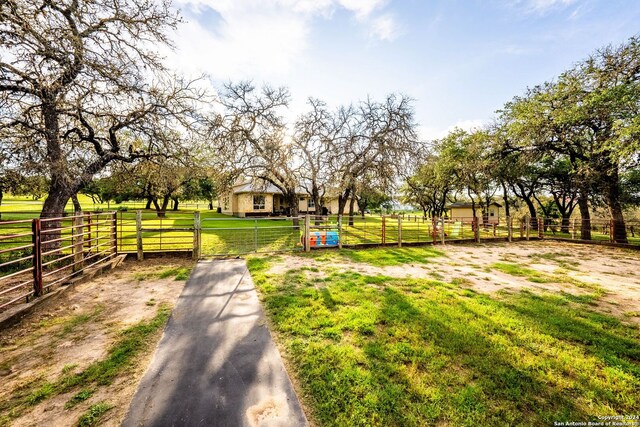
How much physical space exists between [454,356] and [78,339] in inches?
197

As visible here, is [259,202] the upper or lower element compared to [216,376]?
upper

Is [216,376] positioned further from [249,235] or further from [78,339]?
[249,235]

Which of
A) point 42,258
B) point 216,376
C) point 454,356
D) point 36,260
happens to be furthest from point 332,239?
point 42,258

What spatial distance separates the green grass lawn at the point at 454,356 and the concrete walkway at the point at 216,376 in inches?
11.7

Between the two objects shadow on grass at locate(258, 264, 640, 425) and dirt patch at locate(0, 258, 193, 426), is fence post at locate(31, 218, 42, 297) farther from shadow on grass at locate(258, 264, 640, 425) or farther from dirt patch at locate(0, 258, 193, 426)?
shadow on grass at locate(258, 264, 640, 425)

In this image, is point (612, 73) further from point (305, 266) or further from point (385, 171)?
point (305, 266)

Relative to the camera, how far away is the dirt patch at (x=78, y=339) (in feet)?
7.59

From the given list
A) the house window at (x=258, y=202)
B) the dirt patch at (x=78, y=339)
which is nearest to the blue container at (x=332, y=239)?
the dirt patch at (x=78, y=339)

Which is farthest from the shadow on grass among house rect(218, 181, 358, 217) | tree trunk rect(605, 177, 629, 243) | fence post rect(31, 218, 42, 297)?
house rect(218, 181, 358, 217)

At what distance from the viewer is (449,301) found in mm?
4848

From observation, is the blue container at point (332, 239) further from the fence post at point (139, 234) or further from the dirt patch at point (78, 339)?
the fence post at point (139, 234)

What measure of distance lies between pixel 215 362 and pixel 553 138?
65.0 feet

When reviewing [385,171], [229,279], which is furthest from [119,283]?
[385,171]

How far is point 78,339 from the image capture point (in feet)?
11.4
